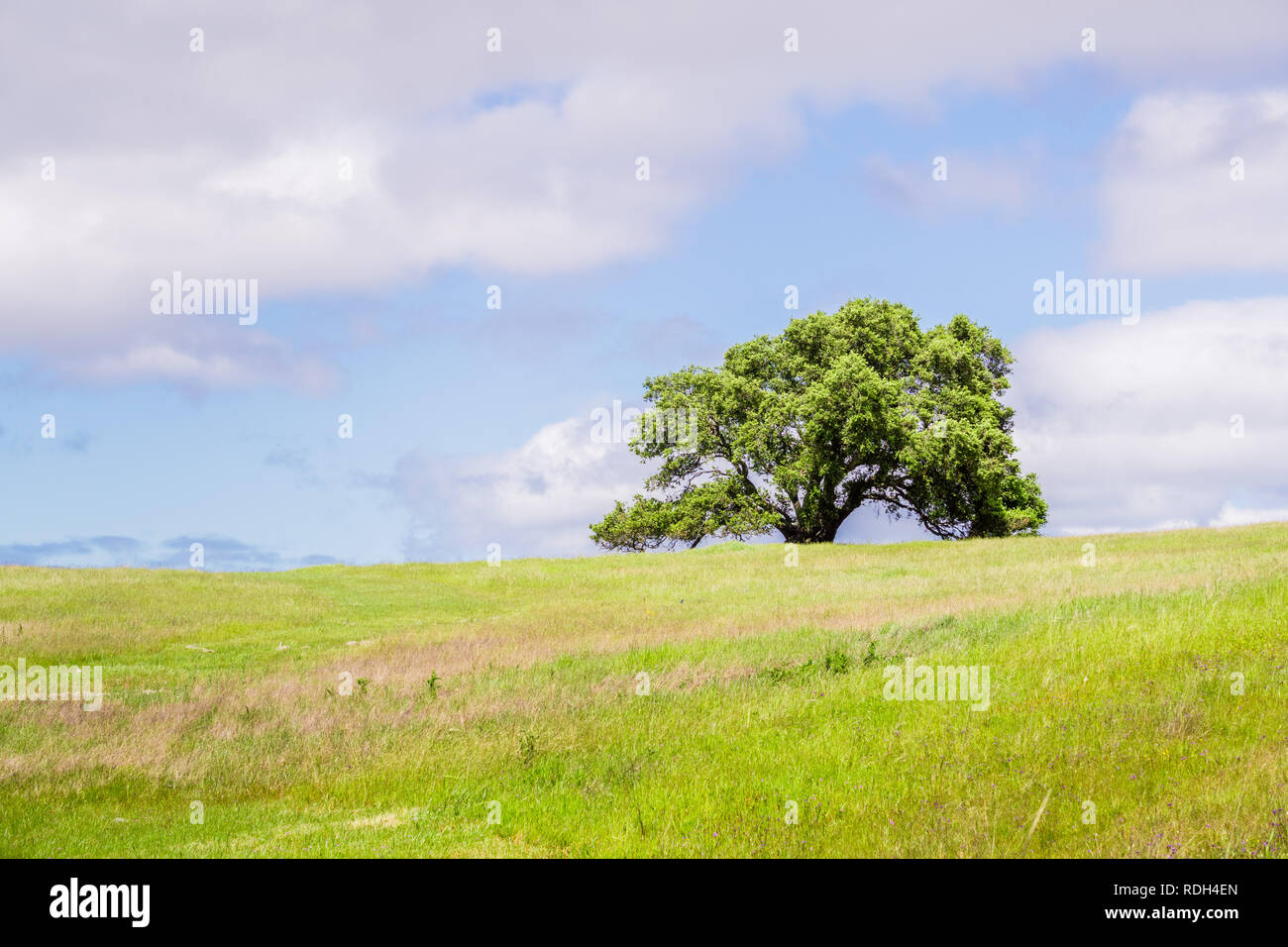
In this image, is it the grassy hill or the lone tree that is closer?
the grassy hill

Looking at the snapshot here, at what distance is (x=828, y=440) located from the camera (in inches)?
1858

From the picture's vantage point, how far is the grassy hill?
8445 millimetres

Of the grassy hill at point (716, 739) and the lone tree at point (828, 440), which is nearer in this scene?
the grassy hill at point (716, 739)

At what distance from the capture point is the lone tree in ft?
158

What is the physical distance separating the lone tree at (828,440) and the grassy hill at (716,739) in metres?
23.9

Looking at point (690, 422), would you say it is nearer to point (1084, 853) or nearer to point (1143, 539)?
point (1143, 539)

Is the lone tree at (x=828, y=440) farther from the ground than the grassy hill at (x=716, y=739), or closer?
farther from the ground

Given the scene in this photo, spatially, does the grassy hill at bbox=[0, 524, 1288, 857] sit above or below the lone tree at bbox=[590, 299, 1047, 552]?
below

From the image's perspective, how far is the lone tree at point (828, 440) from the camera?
1895 inches

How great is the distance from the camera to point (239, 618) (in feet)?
101

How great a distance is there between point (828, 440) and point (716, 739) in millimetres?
36901

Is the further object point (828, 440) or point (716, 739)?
point (828, 440)

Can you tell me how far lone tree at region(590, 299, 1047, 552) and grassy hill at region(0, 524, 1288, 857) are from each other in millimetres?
23913
